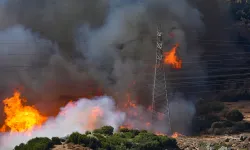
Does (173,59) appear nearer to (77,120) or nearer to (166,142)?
(77,120)

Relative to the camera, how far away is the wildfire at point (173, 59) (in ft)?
250

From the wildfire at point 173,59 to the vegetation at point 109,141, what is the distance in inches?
1112

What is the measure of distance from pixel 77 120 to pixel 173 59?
25.3m

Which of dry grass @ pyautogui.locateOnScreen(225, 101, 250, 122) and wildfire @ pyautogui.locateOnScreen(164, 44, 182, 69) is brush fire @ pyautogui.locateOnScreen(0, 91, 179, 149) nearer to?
wildfire @ pyautogui.locateOnScreen(164, 44, 182, 69)

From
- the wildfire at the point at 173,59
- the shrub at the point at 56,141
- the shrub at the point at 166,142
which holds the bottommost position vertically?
the shrub at the point at 56,141

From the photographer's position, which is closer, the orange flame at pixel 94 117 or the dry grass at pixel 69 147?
the dry grass at pixel 69 147

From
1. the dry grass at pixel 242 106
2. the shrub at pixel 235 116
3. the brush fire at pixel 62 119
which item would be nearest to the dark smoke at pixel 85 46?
the brush fire at pixel 62 119

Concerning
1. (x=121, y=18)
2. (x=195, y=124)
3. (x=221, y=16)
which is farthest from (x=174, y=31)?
(x=221, y=16)

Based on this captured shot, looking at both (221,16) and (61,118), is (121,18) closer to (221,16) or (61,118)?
(61,118)

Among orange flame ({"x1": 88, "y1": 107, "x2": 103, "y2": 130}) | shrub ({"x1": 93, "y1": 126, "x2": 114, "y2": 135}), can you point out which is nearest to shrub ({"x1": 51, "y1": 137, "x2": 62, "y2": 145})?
shrub ({"x1": 93, "y1": 126, "x2": 114, "y2": 135})

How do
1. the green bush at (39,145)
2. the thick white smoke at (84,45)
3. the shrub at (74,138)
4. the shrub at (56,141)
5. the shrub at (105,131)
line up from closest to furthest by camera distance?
the green bush at (39,145)
the shrub at (56,141)
the shrub at (74,138)
the shrub at (105,131)
the thick white smoke at (84,45)

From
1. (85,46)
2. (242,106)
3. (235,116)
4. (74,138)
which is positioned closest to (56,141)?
(74,138)

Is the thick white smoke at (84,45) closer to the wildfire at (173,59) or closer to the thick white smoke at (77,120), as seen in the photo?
the wildfire at (173,59)

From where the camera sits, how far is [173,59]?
7744 cm
